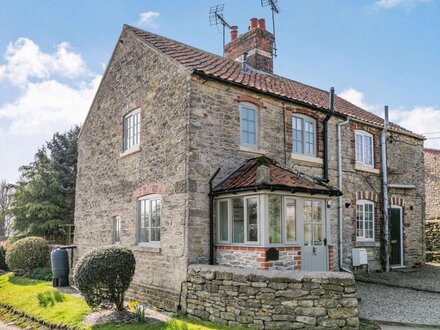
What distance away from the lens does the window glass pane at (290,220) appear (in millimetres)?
10023

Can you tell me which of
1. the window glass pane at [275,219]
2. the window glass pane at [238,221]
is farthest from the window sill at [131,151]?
the window glass pane at [275,219]

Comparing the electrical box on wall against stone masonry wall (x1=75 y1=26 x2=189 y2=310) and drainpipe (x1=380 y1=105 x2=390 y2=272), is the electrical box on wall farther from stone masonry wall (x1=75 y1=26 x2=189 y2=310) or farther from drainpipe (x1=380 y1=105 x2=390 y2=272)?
stone masonry wall (x1=75 y1=26 x2=189 y2=310)

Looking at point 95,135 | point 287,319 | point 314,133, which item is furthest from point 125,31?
point 287,319

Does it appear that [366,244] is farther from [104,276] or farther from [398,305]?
[104,276]

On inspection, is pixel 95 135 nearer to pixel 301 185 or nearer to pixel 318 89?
pixel 301 185

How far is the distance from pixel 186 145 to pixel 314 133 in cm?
514

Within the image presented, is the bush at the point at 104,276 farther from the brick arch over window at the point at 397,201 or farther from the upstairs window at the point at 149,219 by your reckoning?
the brick arch over window at the point at 397,201

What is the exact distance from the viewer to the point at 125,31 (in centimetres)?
1390

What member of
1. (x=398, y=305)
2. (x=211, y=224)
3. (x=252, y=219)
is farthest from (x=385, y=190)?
(x=211, y=224)

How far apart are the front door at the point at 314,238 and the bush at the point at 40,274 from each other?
1038 cm

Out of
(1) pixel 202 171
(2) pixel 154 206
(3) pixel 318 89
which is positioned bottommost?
(2) pixel 154 206

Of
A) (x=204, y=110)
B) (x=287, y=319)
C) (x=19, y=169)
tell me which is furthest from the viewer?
(x=19, y=169)

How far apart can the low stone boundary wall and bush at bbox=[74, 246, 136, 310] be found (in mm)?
2845

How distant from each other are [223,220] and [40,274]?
949 centimetres
